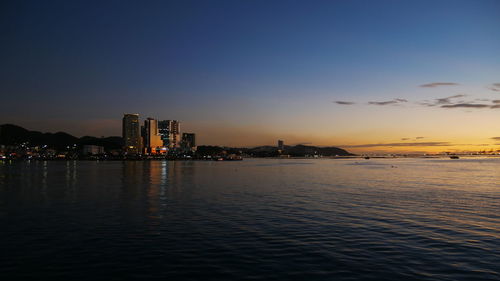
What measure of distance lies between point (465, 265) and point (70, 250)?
2028 cm

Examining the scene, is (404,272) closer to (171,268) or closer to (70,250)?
(171,268)

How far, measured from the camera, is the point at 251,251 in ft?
64.4

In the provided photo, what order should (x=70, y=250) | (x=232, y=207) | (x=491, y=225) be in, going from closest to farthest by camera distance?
1. (x=70, y=250)
2. (x=491, y=225)
3. (x=232, y=207)

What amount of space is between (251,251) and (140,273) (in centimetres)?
619

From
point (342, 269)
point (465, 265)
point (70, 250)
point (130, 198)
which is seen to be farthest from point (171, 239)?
point (130, 198)

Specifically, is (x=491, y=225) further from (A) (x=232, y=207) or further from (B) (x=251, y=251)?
(A) (x=232, y=207)

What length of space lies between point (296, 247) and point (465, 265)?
8.36 m

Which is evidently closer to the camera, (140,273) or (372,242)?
(140,273)

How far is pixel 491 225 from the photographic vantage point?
27.1 metres

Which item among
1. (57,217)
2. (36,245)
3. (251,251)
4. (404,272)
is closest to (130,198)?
(57,217)

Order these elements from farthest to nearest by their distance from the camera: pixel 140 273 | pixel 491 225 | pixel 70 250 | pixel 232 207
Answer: pixel 232 207 → pixel 491 225 → pixel 70 250 → pixel 140 273

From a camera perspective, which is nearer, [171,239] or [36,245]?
[36,245]

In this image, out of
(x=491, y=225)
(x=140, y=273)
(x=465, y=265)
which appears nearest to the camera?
(x=140, y=273)

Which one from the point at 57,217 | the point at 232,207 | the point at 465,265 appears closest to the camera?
the point at 465,265
